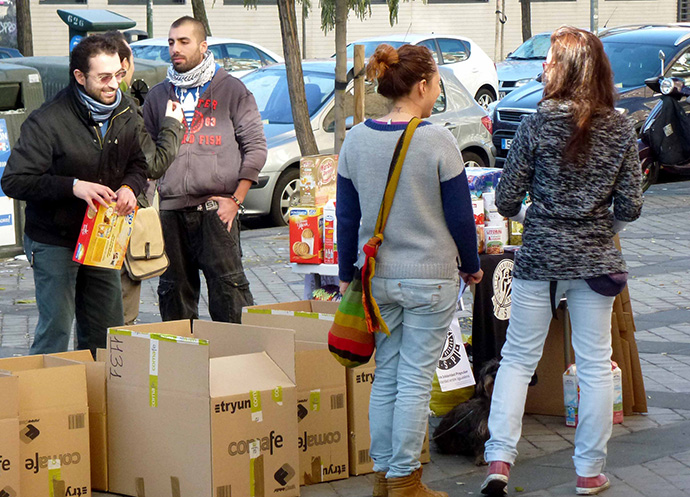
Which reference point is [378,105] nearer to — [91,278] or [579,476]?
[91,278]

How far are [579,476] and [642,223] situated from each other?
749cm

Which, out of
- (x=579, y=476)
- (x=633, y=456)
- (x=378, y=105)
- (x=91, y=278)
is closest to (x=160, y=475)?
(x=91, y=278)

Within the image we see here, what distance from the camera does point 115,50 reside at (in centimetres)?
486

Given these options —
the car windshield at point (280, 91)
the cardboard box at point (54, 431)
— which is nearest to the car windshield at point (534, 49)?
the car windshield at point (280, 91)

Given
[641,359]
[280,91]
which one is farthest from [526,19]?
[641,359]

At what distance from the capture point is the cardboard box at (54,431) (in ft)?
13.7

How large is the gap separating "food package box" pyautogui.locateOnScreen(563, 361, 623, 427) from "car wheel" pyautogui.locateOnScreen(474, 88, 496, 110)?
14.3 metres

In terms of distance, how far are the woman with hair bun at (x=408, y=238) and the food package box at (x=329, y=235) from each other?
4.15ft

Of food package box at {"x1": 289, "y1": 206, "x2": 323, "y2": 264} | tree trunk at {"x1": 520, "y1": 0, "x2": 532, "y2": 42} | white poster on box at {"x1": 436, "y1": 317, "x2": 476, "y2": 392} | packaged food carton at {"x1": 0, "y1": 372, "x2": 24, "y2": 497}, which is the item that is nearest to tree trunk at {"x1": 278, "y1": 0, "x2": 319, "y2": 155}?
food package box at {"x1": 289, "y1": 206, "x2": 323, "y2": 264}

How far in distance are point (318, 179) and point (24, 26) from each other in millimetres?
19478

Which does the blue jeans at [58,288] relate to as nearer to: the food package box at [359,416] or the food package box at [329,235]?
the food package box at [329,235]

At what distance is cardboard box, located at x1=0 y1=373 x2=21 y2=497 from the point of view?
3980 millimetres

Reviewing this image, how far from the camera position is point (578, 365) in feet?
14.1

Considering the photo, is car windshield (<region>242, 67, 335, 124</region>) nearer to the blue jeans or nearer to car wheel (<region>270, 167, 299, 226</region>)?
car wheel (<region>270, 167, 299, 226</region>)
